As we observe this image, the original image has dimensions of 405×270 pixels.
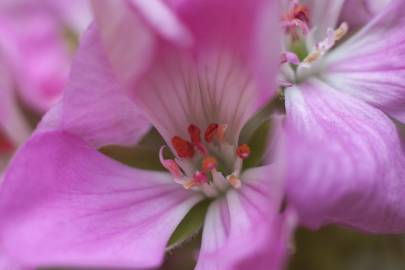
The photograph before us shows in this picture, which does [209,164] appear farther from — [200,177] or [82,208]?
[82,208]

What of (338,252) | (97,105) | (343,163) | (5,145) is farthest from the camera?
(5,145)

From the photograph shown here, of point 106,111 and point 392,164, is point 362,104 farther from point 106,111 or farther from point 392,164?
point 106,111

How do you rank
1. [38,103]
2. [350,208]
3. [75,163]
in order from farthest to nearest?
[38,103] < [75,163] < [350,208]

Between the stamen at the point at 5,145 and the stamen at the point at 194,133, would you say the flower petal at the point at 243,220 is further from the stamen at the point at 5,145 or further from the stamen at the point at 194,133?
the stamen at the point at 5,145

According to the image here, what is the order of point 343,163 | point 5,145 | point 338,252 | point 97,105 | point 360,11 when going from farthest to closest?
point 5,145 → point 338,252 → point 360,11 → point 97,105 → point 343,163

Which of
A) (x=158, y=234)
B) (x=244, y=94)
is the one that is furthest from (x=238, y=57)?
(x=158, y=234)

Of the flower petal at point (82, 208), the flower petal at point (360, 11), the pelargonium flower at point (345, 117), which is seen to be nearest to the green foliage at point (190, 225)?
the flower petal at point (82, 208)

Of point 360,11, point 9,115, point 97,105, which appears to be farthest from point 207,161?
point 9,115
